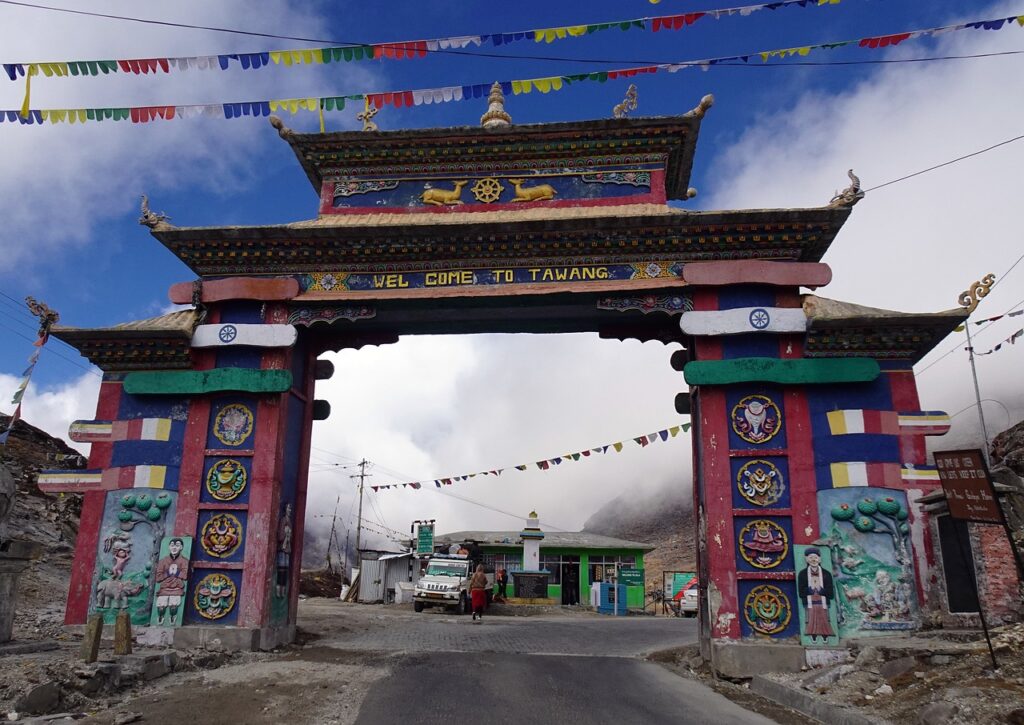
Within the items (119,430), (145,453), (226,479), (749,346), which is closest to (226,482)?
(226,479)

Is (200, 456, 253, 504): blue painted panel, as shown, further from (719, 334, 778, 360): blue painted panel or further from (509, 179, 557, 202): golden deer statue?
(719, 334, 778, 360): blue painted panel

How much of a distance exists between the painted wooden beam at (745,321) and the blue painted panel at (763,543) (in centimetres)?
324

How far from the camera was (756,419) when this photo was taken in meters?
13.2

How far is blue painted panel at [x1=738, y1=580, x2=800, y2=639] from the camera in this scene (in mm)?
12141

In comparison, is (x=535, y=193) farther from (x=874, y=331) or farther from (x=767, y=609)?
(x=767, y=609)

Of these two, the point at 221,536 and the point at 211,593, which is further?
the point at 221,536

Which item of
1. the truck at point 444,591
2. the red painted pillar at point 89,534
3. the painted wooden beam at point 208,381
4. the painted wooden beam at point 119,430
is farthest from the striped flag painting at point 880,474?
the truck at point 444,591

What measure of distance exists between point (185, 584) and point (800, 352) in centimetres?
1157

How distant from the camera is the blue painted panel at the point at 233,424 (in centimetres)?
1410

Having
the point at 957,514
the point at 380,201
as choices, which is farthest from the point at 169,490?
the point at 957,514

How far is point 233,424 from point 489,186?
685 cm

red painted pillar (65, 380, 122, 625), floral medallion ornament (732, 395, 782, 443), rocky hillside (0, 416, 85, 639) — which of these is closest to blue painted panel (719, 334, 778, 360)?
floral medallion ornament (732, 395, 782, 443)

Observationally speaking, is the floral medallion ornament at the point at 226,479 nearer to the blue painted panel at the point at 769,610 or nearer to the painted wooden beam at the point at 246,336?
the painted wooden beam at the point at 246,336

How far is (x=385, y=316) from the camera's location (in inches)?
590
